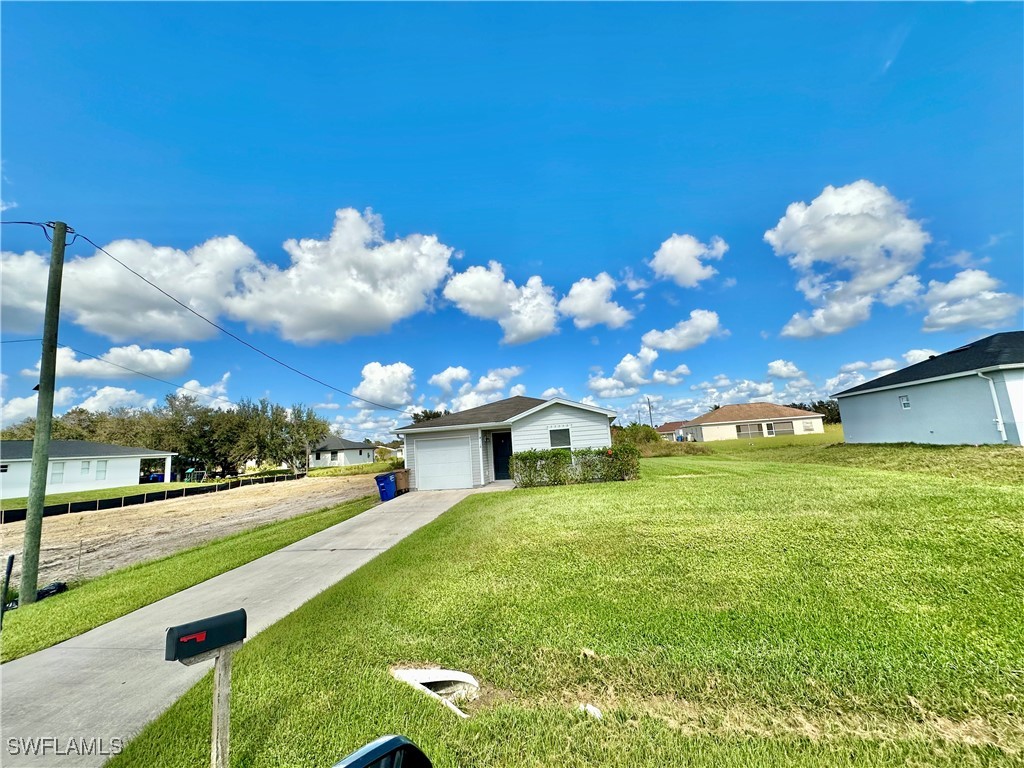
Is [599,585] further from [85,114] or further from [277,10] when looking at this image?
[85,114]

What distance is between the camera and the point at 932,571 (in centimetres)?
456

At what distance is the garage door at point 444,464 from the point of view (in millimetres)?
17094

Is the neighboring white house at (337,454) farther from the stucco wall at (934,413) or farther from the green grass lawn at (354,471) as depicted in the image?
the stucco wall at (934,413)

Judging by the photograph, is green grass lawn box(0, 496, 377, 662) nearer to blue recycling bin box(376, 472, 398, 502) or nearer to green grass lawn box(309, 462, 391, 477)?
blue recycling bin box(376, 472, 398, 502)

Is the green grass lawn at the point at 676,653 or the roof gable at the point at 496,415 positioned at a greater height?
the roof gable at the point at 496,415

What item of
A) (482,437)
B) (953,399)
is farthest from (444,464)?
(953,399)

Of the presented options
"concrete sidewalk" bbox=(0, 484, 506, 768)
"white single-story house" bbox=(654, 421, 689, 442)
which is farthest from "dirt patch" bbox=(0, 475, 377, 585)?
"white single-story house" bbox=(654, 421, 689, 442)

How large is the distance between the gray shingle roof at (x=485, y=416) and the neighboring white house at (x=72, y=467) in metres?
31.2

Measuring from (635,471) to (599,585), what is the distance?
10.0 m

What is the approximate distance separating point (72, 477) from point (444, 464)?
112 feet

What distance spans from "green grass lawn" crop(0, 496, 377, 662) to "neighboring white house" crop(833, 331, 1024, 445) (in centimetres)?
2385

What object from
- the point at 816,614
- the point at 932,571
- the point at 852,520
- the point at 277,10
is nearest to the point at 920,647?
the point at 816,614

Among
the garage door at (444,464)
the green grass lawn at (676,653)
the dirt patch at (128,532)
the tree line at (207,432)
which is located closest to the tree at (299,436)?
the tree line at (207,432)

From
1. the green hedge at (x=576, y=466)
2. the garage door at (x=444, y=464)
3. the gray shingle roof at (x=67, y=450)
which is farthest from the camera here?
the gray shingle roof at (x=67, y=450)
